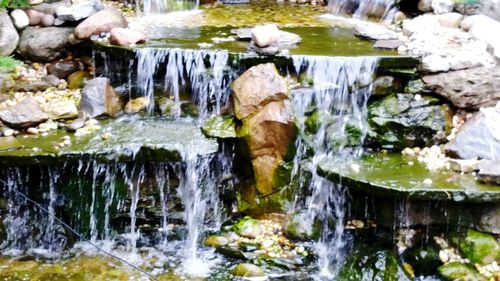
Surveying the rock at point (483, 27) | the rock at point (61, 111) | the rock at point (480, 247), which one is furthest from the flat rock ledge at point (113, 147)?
the rock at point (483, 27)

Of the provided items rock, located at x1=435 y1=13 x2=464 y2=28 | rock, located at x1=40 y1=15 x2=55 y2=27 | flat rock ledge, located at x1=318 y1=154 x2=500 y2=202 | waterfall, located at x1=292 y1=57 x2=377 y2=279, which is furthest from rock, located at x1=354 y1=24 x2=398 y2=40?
rock, located at x1=40 y1=15 x2=55 y2=27

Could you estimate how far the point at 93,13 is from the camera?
20.5ft

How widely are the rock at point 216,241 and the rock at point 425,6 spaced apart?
4.11 m

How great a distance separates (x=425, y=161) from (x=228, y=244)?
2025 mm

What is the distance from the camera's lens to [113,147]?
4.90 metres

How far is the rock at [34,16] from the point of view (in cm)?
622

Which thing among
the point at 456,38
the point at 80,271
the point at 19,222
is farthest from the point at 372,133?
the point at 19,222

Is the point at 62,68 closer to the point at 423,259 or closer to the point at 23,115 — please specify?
the point at 23,115

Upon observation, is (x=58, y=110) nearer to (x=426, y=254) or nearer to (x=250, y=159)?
(x=250, y=159)

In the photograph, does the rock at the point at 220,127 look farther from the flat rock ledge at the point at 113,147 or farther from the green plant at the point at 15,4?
the green plant at the point at 15,4

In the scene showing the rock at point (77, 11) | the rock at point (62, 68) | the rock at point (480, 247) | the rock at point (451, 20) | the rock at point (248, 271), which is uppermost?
the rock at point (451, 20)

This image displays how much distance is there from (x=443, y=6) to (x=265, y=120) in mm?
3126

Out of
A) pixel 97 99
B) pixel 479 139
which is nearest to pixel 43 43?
pixel 97 99

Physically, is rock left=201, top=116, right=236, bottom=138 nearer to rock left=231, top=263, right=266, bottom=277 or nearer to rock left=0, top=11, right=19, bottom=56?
rock left=231, top=263, right=266, bottom=277
